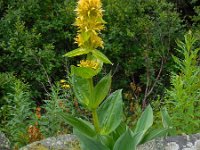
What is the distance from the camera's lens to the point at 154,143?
4.36 metres

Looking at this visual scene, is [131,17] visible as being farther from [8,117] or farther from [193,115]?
[193,115]

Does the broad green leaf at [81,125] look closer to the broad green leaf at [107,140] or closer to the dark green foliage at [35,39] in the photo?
the broad green leaf at [107,140]

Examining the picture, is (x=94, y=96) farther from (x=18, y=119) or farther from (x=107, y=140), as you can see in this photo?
(x=18, y=119)

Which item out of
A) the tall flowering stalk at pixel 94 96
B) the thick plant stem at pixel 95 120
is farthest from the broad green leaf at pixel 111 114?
the thick plant stem at pixel 95 120

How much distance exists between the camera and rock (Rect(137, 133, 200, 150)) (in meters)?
4.30

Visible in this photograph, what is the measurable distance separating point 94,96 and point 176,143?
1.00 metres

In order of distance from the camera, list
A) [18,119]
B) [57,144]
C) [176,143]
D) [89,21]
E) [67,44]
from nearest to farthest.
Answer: [89,21]
[176,143]
[57,144]
[18,119]
[67,44]

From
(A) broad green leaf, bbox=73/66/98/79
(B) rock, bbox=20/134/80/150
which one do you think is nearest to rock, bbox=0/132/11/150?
(B) rock, bbox=20/134/80/150

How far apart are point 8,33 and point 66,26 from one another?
0.81 m

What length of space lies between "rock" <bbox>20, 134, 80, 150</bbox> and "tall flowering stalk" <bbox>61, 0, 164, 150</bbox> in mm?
733

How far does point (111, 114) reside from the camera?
388 centimetres

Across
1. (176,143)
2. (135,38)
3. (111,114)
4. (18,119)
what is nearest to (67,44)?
(135,38)

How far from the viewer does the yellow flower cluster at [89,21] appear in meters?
3.40

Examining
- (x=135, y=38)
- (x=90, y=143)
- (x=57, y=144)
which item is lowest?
(x=57, y=144)
